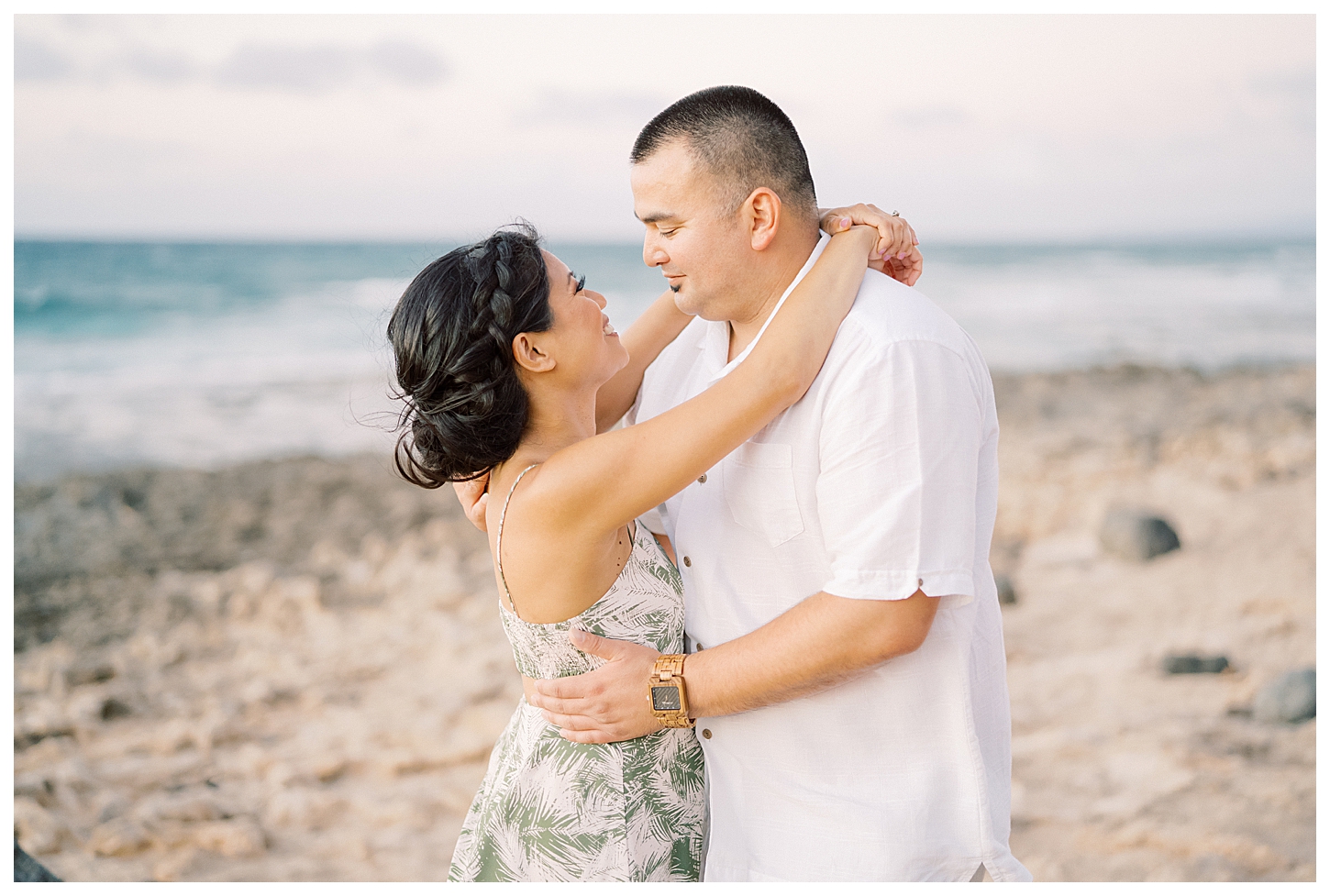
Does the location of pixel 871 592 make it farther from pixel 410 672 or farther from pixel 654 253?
pixel 410 672

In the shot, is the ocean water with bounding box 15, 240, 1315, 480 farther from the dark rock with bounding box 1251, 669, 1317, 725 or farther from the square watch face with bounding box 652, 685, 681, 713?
the dark rock with bounding box 1251, 669, 1317, 725

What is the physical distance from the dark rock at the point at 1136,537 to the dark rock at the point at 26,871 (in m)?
7.17

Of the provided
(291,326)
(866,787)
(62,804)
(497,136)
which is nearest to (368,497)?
(62,804)

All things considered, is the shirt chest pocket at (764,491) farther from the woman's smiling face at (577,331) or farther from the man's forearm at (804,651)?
the woman's smiling face at (577,331)

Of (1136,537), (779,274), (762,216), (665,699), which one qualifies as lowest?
(1136,537)

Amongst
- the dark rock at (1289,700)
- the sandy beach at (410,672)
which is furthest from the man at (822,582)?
the dark rock at (1289,700)

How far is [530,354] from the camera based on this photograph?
2.23 metres

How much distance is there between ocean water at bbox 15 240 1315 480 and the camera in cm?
1345

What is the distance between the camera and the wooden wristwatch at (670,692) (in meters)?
2.15

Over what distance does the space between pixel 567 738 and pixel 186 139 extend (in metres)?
25.7

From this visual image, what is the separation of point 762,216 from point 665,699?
1168 millimetres

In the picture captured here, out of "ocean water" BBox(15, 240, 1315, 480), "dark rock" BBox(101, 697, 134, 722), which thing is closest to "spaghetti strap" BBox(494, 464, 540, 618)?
"dark rock" BBox(101, 697, 134, 722)

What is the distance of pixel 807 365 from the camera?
2045 mm

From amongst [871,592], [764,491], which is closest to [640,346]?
[764,491]
